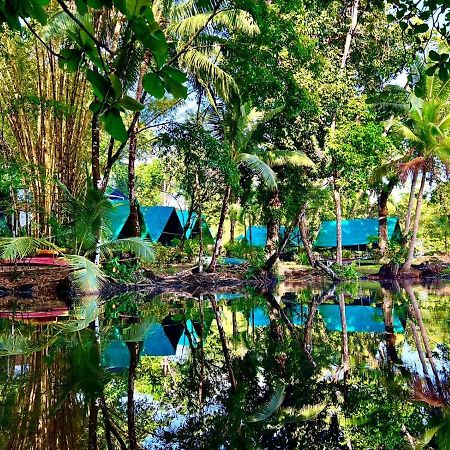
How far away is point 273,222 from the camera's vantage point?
14.3m

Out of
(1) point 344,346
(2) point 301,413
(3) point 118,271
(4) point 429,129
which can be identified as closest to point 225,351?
(1) point 344,346

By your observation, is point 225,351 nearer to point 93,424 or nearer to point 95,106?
point 93,424

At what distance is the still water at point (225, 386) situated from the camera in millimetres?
1713

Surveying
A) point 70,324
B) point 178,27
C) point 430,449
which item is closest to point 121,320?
point 70,324

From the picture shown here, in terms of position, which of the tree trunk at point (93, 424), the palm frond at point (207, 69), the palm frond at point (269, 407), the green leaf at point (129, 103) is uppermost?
the palm frond at point (207, 69)

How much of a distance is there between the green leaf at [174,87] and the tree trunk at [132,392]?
128cm

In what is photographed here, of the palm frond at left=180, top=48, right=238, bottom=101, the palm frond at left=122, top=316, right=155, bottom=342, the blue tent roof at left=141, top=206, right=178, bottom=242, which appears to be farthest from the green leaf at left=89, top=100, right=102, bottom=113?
the blue tent roof at left=141, top=206, right=178, bottom=242

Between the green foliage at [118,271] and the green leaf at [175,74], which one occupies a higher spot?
the green leaf at [175,74]

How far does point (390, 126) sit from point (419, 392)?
1391cm

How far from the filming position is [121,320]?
5352 millimetres

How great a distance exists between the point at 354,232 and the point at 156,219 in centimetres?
875

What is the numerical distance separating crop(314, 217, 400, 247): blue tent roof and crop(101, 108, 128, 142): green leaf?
19.7 metres

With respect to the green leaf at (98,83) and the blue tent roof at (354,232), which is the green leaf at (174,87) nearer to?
the green leaf at (98,83)

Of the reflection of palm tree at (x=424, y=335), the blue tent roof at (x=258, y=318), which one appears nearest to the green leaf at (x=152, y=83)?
the reflection of palm tree at (x=424, y=335)
